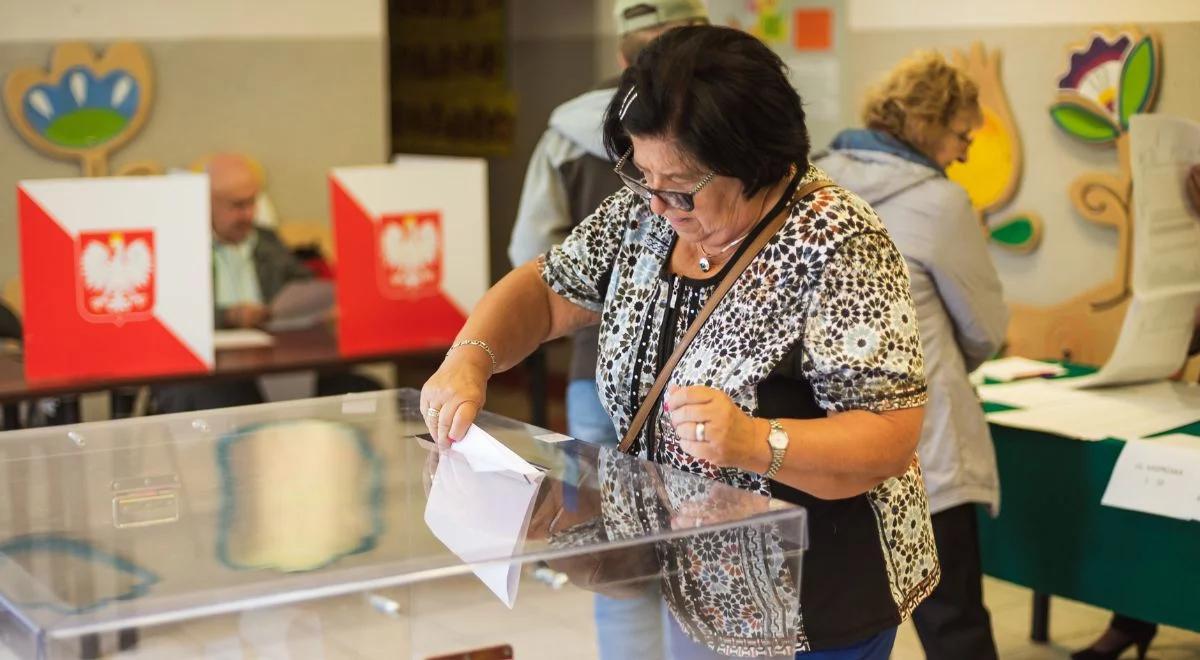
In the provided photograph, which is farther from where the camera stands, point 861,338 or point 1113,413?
point 1113,413

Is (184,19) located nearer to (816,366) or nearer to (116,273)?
(116,273)

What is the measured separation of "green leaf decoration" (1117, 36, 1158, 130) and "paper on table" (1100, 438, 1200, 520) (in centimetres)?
96

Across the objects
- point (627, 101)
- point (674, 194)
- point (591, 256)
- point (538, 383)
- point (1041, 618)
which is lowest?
point (1041, 618)

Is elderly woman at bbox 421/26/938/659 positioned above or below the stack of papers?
above

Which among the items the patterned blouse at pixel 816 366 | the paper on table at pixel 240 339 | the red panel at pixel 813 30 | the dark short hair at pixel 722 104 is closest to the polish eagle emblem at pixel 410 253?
the paper on table at pixel 240 339

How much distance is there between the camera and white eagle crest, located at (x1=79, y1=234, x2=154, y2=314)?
3.75 metres

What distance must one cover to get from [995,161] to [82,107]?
3223mm

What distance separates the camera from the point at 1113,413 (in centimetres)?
328

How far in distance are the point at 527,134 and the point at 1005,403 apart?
157 inches

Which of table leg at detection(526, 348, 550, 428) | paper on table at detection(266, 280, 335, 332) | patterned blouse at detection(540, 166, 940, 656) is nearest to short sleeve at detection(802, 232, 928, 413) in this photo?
patterned blouse at detection(540, 166, 940, 656)

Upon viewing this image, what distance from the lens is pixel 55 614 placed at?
1.22 meters

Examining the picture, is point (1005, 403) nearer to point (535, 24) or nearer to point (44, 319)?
point (44, 319)

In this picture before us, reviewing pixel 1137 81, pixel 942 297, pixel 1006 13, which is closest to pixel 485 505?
pixel 942 297

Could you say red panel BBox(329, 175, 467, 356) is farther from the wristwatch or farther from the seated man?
the wristwatch
